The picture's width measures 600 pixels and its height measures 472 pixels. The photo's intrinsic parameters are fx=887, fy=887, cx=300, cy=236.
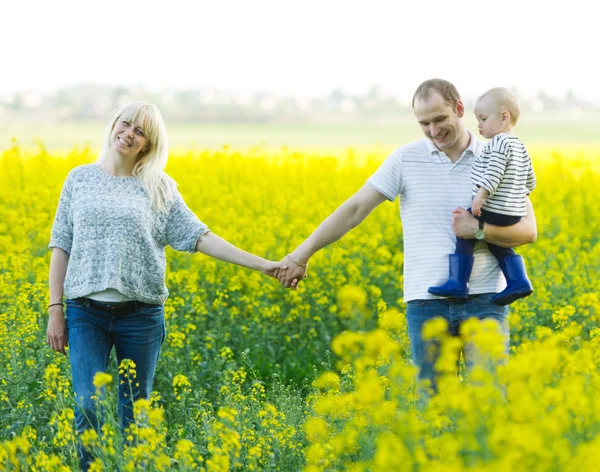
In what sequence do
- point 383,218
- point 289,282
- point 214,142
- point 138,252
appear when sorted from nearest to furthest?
point 138,252 → point 289,282 → point 383,218 → point 214,142

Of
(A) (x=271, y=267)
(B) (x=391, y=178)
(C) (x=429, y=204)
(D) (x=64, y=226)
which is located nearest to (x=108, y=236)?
(D) (x=64, y=226)

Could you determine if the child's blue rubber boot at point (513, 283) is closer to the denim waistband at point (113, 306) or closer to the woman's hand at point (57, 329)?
the denim waistband at point (113, 306)

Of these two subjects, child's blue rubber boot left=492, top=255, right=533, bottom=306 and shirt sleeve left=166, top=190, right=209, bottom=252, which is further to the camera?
shirt sleeve left=166, top=190, right=209, bottom=252

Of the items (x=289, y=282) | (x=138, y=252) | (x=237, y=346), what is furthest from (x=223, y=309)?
(x=138, y=252)

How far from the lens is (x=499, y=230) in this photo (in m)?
4.00

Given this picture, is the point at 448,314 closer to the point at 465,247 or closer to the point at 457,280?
the point at 457,280

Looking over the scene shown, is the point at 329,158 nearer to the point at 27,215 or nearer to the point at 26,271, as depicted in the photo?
the point at 27,215

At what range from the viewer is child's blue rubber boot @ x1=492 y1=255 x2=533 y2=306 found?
3893mm

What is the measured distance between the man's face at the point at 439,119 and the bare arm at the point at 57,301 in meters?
1.76

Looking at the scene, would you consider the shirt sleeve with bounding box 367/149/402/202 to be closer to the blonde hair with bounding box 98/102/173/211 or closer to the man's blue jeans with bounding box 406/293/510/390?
the man's blue jeans with bounding box 406/293/510/390

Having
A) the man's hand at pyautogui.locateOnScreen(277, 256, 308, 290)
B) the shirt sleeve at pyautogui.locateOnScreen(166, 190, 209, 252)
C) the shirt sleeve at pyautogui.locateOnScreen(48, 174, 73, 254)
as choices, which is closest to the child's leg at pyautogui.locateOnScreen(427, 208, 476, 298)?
the man's hand at pyautogui.locateOnScreen(277, 256, 308, 290)

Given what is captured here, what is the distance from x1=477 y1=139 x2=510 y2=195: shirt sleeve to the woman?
1482 mm

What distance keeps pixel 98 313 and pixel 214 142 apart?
27719 mm

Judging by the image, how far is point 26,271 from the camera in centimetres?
691
